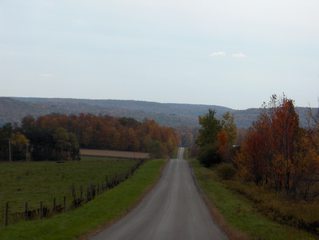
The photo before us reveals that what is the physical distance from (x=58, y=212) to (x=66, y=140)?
12486 centimetres

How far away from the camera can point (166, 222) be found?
28.0 m

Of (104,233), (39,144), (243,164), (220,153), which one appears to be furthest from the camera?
(39,144)

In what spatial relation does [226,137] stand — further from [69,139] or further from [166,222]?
[166,222]

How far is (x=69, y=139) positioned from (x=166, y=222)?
128413mm

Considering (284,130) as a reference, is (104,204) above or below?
below

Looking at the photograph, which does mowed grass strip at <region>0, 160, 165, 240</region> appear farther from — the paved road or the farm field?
the farm field

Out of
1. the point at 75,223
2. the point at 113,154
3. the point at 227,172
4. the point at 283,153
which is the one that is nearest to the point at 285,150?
the point at 283,153

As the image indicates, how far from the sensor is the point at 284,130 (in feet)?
164

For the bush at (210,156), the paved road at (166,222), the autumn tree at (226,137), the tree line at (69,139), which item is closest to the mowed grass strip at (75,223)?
the paved road at (166,222)

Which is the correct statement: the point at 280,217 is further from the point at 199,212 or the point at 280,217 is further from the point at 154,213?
Answer: the point at 154,213

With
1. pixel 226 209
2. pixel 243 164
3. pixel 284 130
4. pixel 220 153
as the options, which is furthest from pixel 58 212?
pixel 220 153

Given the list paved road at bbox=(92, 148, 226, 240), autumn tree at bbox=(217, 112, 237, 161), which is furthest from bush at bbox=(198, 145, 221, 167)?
paved road at bbox=(92, 148, 226, 240)

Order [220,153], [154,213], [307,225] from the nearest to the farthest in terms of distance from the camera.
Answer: [307,225] → [154,213] → [220,153]

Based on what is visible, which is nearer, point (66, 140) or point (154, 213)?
point (154, 213)
